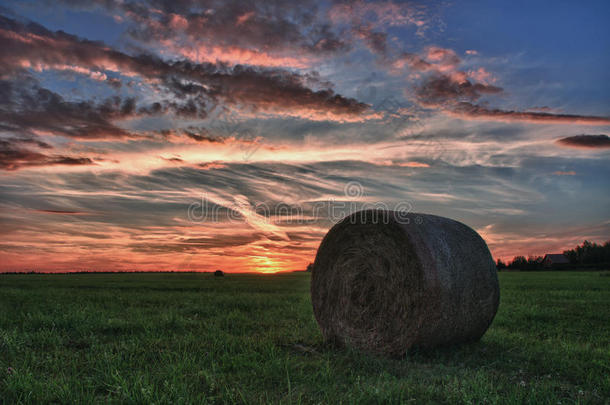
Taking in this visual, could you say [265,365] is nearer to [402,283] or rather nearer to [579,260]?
[402,283]

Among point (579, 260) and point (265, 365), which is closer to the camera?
point (265, 365)

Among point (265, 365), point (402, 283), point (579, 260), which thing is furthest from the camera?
point (579, 260)

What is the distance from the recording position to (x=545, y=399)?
505cm

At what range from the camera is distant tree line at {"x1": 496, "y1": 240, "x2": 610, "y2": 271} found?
66.1 metres

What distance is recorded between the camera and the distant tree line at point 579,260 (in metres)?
66.1

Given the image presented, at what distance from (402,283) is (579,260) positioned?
91694 millimetres

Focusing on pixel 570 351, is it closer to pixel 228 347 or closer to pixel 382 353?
pixel 382 353

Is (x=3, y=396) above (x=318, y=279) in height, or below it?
below

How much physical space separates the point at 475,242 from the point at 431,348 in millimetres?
2162

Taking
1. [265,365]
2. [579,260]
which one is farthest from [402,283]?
[579,260]

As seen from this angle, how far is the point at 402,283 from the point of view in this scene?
7633 mm

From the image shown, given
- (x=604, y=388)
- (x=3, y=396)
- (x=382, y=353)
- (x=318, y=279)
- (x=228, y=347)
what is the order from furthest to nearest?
(x=318, y=279), (x=382, y=353), (x=228, y=347), (x=604, y=388), (x=3, y=396)

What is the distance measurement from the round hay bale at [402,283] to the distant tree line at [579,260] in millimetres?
60816

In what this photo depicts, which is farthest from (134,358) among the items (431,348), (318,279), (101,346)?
A: (431,348)
